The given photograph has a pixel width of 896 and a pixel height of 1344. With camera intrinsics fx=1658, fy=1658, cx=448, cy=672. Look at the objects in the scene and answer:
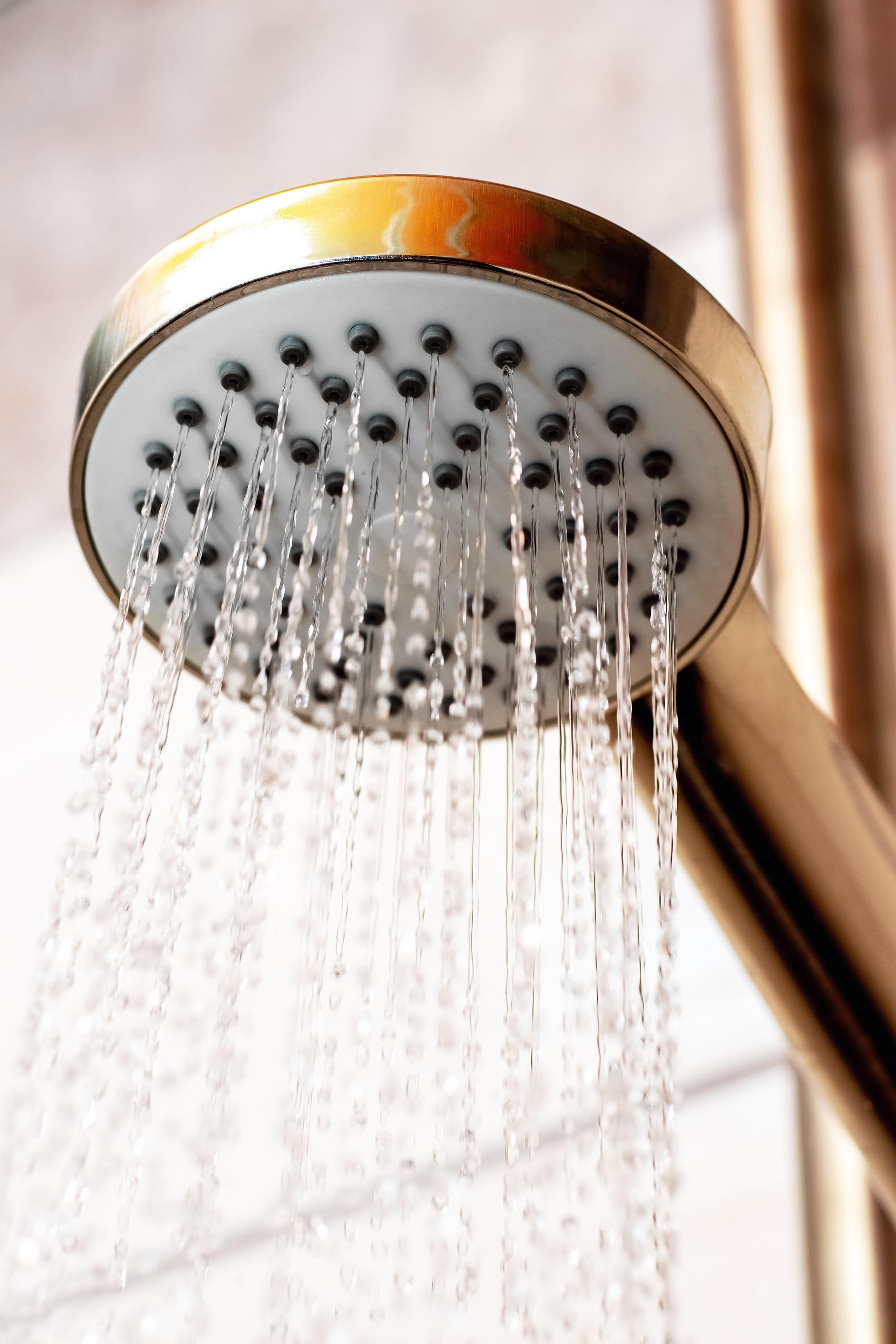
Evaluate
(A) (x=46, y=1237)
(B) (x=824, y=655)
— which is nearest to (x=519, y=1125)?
(A) (x=46, y=1237)

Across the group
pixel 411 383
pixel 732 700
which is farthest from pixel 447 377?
pixel 732 700

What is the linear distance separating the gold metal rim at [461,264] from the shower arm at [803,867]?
0.20ft

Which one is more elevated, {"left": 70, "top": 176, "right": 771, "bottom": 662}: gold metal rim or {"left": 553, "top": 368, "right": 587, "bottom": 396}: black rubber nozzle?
{"left": 70, "top": 176, "right": 771, "bottom": 662}: gold metal rim

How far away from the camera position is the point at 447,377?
1.65ft

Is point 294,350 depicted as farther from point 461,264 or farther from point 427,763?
point 427,763

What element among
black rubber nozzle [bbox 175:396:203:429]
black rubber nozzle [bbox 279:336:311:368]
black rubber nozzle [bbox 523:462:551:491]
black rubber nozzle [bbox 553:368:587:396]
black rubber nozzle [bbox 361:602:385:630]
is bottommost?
black rubber nozzle [bbox 523:462:551:491]

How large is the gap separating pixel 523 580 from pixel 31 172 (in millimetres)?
1208

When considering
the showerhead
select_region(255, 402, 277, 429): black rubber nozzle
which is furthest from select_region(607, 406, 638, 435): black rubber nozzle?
select_region(255, 402, 277, 429): black rubber nozzle

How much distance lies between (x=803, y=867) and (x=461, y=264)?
0.21 m

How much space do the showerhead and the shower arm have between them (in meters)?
0.04

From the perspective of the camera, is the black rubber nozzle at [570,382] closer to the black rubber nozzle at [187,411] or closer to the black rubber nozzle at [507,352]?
the black rubber nozzle at [507,352]

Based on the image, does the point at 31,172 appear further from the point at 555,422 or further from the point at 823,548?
the point at 555,422

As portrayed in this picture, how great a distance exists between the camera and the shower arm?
0.51m

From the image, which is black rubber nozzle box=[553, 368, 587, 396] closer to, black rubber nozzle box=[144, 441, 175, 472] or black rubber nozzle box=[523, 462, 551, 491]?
black rubber nozzle box=[523, 462, 551, 491]
